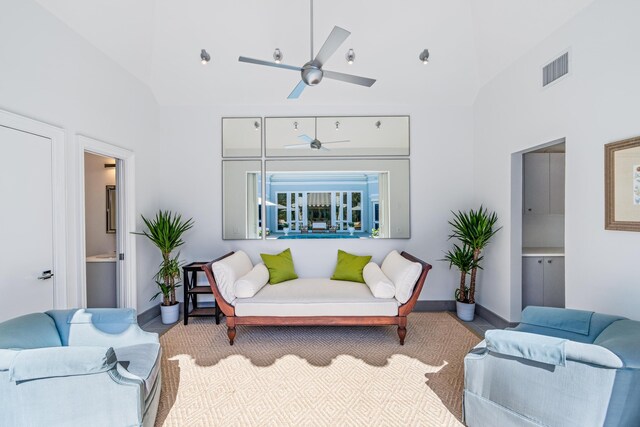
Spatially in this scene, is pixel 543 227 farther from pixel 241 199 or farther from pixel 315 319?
pixel 241 199

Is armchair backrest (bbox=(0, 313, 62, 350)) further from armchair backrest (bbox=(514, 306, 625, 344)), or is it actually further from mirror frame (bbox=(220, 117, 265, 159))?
armchair backrest (bbox=(514, 306, 625, 344))

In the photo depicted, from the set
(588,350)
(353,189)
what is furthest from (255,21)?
(588,350)

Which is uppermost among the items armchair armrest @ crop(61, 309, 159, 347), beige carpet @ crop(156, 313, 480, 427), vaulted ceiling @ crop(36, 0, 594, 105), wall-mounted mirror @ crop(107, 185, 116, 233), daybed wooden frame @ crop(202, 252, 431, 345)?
vaulted ceiling @ crop(36, 0, 594, 105)

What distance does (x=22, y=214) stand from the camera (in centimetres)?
232

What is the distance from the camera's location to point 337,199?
4801 millimetres

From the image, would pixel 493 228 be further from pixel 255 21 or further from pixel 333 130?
pixel 255 21

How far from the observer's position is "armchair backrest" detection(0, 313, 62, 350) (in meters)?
1.72

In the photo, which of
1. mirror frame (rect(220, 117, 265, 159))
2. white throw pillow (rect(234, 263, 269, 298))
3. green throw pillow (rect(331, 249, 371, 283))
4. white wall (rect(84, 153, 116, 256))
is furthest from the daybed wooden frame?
white wall (rect(84, 153, 116, 256))

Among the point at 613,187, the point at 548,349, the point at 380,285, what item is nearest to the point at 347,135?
the point at 380,285

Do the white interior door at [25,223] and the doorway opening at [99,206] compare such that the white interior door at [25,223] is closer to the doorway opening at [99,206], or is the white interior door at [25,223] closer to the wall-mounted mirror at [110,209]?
the doorway opening at [99,206]

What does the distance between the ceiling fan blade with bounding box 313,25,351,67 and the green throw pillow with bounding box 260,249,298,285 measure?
2.55 metres

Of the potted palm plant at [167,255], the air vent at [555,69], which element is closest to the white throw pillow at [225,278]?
the potted palm plant at [167,255]

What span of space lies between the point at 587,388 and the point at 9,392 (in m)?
3.01

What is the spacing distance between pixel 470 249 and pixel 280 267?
264 cm
